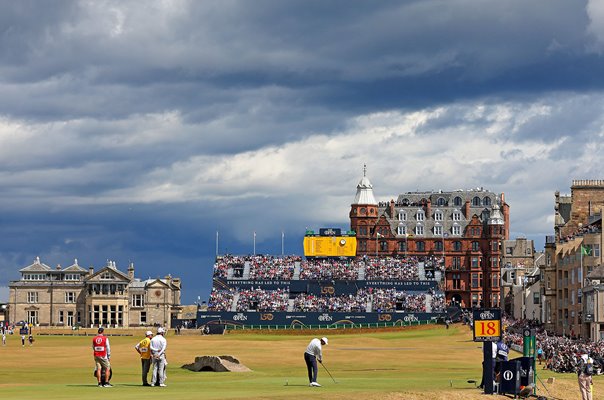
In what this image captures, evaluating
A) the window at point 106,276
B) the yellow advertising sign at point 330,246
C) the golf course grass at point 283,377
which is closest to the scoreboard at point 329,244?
the yellow advertising sign at point 330,246

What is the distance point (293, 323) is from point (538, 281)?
3490 centimetres

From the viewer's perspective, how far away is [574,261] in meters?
114

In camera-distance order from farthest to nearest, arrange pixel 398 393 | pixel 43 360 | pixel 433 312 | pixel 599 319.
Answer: pixel 433 312, pixel 599 319, pixel 43 360, pixel 398 393

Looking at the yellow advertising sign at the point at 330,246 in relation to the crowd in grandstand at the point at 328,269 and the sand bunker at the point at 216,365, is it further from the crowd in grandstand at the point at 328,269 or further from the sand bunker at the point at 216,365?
the sand bunker at the point at 216,365

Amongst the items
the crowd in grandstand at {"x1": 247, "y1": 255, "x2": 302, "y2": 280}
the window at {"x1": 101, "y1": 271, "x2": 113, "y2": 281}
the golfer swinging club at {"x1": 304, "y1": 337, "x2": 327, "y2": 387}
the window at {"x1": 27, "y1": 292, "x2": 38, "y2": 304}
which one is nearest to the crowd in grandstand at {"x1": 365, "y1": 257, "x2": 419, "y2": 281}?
the crowd in grandstand at {"x1": 247, "y1": 255, "x2": 302, "y2": 280}

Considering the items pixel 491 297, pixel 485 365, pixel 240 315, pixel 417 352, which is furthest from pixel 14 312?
pixel 485 365

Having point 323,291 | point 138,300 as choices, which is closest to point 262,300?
point 323,291

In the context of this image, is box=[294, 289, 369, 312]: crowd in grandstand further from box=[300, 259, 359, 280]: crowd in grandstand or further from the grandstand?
box=[300, 259, 359, 280]: crowd in grandstand

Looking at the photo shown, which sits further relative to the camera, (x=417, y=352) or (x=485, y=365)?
(x=417, y=352)

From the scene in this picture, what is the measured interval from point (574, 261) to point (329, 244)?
245 ft

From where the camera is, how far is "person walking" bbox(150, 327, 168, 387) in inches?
1475

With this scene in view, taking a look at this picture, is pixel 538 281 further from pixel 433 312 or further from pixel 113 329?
pixel 113 329

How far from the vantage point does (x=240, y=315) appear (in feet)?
506

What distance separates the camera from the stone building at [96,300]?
18812 centimetres
